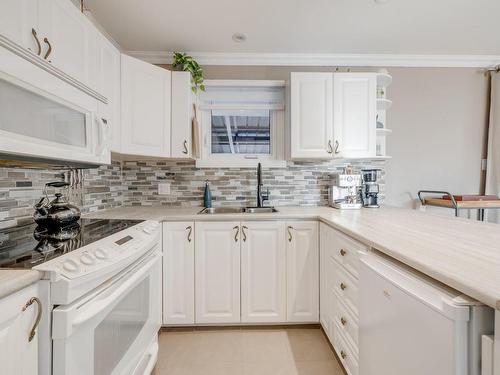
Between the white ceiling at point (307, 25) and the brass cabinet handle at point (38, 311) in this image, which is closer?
the brass cabinet handle at point (38, 311)

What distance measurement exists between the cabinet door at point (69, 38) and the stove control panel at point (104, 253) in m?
0.88

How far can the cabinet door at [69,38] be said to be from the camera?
45.7 inches

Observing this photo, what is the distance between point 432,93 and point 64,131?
122 inches

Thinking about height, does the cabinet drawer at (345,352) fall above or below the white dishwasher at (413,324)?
below

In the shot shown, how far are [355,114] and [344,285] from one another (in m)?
1.45

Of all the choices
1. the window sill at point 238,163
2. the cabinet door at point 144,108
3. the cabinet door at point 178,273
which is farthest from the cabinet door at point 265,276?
the cabinet door at point 144,108

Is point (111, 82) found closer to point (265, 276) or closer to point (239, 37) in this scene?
point (239, 37)

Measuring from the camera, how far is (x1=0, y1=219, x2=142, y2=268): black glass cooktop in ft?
2.73

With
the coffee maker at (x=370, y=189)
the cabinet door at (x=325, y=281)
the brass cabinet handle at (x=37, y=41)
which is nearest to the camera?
the brass cabinet handle at (x=37, y=41)

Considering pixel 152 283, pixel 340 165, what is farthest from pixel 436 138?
pixel 152 283

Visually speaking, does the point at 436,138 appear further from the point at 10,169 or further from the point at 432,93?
the point at 10,169

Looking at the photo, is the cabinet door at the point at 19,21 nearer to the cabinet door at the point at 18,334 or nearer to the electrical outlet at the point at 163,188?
the cabinet door at the point at 18,334

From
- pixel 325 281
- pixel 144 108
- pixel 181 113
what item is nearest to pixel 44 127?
pixel 144 108

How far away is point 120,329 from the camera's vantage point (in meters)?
1.08
